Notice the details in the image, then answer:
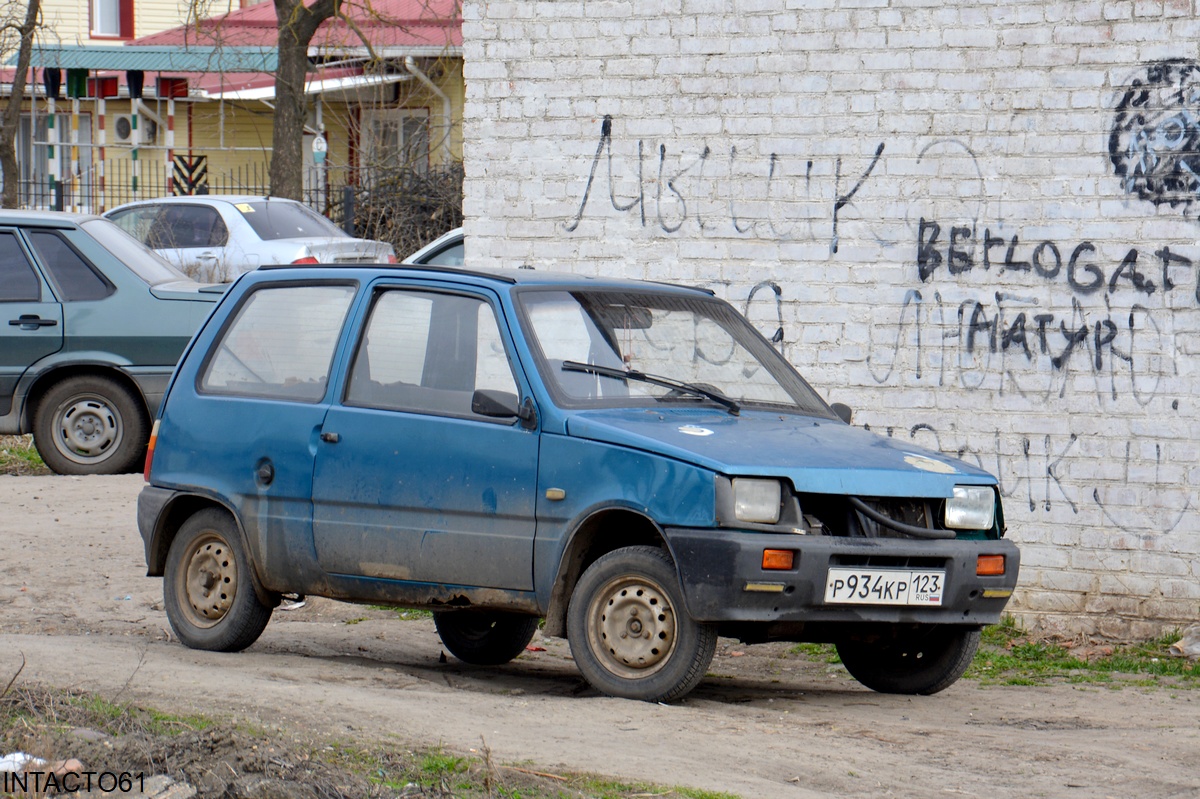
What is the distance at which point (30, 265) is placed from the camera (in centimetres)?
1133

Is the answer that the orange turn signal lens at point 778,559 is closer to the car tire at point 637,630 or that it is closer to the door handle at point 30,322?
the car tire at point 637,630

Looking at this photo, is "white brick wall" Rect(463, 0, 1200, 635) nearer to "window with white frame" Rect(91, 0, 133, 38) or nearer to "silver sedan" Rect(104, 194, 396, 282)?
"silver sedan" Rect(104, 194, 396, 282)

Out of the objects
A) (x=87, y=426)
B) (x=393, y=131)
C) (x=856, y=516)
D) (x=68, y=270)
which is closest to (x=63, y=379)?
(x=87, y=426)

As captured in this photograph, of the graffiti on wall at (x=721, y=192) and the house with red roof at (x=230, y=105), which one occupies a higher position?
the house with red roof at (x=230, y=105)

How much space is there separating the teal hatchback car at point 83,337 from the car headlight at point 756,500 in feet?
20.7

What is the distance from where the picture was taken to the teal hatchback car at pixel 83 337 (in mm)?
11148

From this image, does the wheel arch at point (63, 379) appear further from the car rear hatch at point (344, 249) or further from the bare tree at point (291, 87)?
the bare tree at point (291, 87)

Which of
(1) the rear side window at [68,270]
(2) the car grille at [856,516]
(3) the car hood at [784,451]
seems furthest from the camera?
(1) the rear side window at [68,270]

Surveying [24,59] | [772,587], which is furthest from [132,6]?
[772,587]

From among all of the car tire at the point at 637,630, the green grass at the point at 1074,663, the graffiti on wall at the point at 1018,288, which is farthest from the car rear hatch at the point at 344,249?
the car tire at the point at 637,630

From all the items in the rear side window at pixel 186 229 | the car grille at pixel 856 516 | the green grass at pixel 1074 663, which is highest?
the rear side window at pixel 186 229

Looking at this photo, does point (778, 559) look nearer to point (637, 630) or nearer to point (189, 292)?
point (637, 630)

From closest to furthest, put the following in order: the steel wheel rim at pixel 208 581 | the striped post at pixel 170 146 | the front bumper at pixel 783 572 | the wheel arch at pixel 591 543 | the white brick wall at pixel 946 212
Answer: the front bumper at pixel 783 572 → the wheel arch at pixel 591 543 → the steel wheel rim at pixel 208 581 → the white brick wall at pixel 946 212 → the striped post at pixel 170 146

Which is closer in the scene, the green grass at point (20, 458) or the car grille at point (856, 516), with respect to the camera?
the car grille at point (856, 516)
